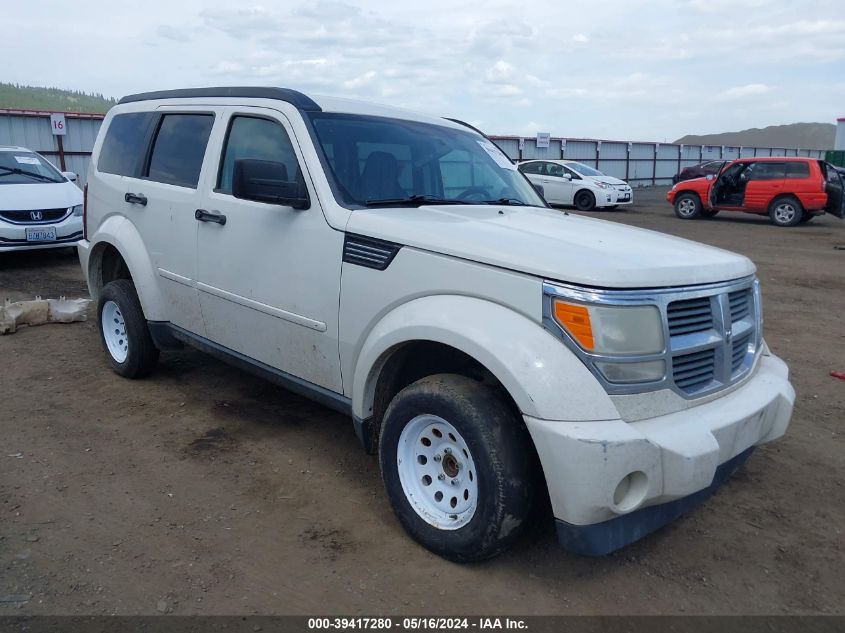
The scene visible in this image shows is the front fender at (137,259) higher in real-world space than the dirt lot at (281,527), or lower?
higher

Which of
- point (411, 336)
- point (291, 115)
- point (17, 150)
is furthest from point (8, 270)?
point (411, 336)

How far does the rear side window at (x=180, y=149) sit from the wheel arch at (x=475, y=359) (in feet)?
6.52

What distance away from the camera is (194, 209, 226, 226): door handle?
4.14 metres

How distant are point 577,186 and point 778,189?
5468 millimetres

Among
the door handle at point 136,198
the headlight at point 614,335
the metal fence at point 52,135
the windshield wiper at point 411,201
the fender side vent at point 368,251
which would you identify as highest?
the metal fence at point 52,135

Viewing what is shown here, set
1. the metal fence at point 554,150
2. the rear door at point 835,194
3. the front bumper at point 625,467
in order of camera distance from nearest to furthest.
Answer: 1. the front bumper at point 625,467
2. the rear door at point 835,194
3. the metal fence at point 554,150

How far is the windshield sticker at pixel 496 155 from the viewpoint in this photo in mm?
4670

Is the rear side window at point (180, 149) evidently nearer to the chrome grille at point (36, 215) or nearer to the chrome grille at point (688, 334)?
the chrome grille at point (688, 334)

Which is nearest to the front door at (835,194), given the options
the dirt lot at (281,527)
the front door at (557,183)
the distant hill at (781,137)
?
the front door at (557,183)

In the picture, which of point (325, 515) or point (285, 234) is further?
point (285, 234)

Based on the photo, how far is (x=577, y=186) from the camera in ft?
69.4

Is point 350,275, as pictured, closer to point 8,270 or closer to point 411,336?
point 411,336

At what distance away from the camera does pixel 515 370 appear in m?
2.66

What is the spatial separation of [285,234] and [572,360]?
69.8 inches
